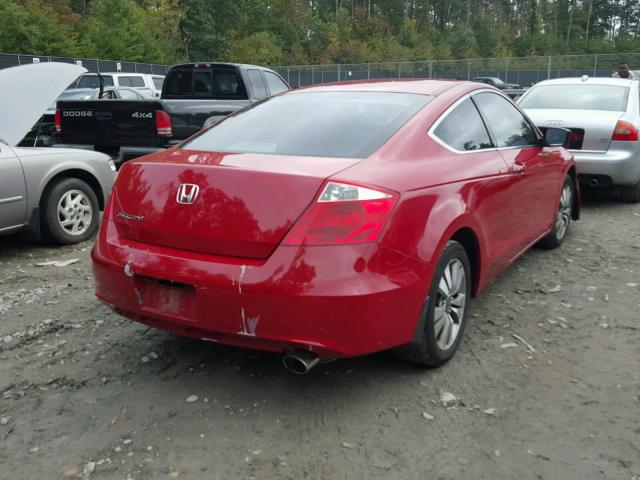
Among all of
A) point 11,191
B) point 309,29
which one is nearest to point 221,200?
point 11,191

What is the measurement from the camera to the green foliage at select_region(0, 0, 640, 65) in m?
40.4

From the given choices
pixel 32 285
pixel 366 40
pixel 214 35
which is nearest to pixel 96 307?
pixel 32 285

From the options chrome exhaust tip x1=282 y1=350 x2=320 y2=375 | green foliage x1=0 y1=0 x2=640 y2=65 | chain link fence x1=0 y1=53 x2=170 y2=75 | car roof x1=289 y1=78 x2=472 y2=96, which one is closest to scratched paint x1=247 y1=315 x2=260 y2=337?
chrome exhaust tip x1=282 y1=350 x2=320 y2=375

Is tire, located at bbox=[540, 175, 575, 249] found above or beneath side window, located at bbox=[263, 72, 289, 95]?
beneath

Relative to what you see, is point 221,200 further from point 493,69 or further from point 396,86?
point 493,69

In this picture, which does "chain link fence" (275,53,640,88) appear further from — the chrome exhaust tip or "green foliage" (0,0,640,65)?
the chrome exhaust tip

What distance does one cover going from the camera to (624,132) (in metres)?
7.00

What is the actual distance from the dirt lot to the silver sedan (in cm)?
320

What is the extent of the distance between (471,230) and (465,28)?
78045mm

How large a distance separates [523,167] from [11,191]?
4165 millimetres

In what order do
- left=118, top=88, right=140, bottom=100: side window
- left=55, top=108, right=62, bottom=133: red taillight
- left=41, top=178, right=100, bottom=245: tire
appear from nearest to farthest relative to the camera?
left=41, top=178, right=100, bottom=245: tire, left=55, top=108, right=62, bottom=133: red taillight, left=118, top=88, right=140, bottom=100: side window

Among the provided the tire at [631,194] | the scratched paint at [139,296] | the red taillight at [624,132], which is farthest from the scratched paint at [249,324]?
the tire at [631,194]

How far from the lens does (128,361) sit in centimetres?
344

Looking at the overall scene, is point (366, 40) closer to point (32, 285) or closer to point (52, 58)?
point (52, 58)
